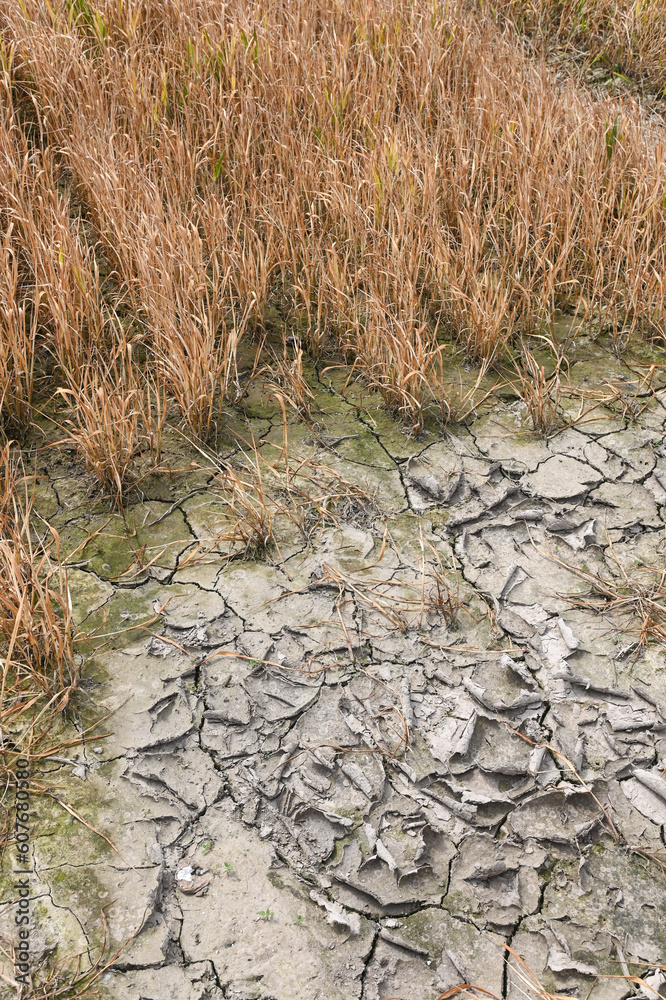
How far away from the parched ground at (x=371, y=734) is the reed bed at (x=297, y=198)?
45 cm

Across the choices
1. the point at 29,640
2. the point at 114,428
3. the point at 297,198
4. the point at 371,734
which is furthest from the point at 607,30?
the point at 29,640

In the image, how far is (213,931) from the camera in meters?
1.57

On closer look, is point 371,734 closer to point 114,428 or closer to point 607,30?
point 114,428

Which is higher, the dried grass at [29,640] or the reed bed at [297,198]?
the reed bed at [297,198]

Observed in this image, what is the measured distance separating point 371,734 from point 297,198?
198cm

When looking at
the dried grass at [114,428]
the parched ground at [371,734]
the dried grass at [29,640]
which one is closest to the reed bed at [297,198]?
the dried grass at [114,428]

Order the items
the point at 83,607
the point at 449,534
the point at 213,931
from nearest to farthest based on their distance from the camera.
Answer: the point at 213,931
the point at 83,607
the point at 449,534

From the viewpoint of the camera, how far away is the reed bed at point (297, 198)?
2631 millimetres

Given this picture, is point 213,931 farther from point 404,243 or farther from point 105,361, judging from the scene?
point 404,243

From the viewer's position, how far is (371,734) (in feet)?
6.14

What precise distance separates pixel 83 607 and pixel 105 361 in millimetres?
968

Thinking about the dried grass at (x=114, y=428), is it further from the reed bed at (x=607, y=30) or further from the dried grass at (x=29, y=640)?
the reed bed at (x=607, y=30)

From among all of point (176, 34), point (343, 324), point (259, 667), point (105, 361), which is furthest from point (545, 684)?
point (176, 34)

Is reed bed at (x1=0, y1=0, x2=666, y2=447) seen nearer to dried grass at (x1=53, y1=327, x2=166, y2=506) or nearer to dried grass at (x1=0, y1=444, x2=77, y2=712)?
dried grass at (x1=53, y1=327, x2=166, y2=506)
